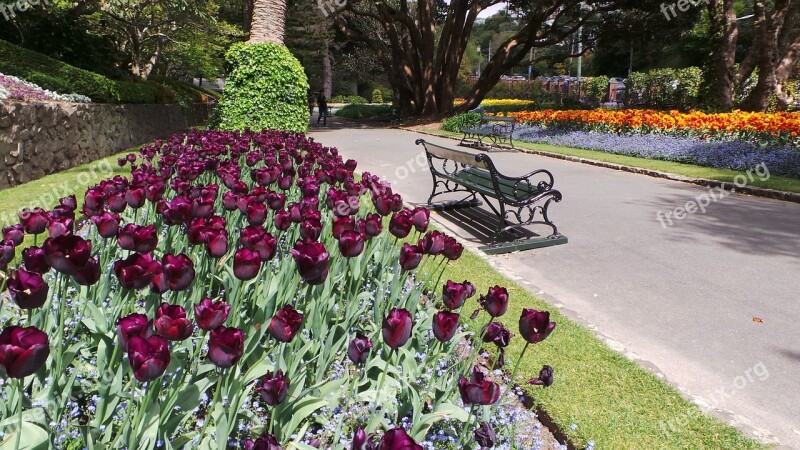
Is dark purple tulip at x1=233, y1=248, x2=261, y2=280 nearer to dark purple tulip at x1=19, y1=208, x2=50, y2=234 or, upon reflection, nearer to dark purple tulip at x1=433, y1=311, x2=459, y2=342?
dark purple tulip at x1=433, y1=311, x2=459, y2=342

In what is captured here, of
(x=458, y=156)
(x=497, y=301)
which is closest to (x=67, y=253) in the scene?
(x=497, y=301)

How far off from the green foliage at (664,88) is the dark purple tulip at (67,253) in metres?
27.2

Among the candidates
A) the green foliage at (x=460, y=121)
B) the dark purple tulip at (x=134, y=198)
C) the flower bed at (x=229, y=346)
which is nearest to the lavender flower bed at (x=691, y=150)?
the green foliage at (x=460, y=121)

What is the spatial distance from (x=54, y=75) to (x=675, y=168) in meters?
12.8

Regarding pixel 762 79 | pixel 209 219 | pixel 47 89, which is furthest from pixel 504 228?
pixel 762 79

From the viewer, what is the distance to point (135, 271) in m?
1.85

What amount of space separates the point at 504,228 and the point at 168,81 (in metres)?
24.0

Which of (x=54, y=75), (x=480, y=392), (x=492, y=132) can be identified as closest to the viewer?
(x=480, y=392)

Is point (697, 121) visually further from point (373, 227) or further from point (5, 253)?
point (5, 253)

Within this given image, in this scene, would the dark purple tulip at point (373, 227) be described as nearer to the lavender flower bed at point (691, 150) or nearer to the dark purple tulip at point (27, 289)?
the dark purple tulip at point (27, 289)

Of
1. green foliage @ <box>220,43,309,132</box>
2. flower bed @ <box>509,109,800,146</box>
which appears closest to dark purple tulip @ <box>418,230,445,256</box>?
green foliage @ <box>220,43,309,132</box>

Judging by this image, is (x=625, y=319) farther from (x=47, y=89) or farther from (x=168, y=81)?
(x=168, y=81)

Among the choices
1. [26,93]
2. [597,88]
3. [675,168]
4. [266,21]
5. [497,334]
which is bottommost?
[675,168]

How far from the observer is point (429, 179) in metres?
11.0
